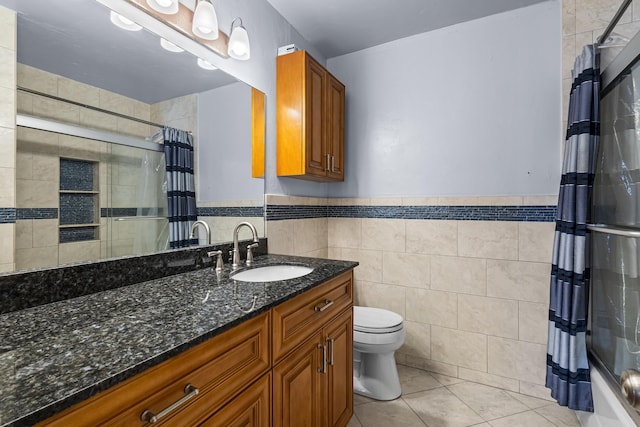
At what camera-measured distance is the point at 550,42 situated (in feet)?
6.63

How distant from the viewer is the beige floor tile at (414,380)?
7.03 feet

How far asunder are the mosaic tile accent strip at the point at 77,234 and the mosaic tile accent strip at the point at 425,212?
1039 millimetres

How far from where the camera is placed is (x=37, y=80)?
1.01 m

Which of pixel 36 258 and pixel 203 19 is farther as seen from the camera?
pixel 203 19

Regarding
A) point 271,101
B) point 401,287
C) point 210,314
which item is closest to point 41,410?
point 210,314

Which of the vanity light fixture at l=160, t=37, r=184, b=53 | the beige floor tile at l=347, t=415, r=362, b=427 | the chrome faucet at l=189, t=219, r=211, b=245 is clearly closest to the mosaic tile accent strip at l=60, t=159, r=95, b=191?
the chrome faucet at l=189, t=219, r=211, b=245

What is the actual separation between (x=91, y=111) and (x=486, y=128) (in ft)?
7.37

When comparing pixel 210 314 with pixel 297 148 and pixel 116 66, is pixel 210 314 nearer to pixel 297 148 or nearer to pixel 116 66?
pixel 116 66

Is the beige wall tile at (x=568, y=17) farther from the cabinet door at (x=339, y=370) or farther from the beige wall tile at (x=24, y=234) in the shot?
the beige wall tile at (x=24, y=234)

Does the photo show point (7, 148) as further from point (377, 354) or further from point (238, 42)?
point (377, 354)

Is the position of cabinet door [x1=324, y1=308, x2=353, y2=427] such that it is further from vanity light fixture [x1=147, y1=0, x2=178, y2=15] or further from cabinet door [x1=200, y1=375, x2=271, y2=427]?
vanity light fixture [x1=147, y1=0, x2=178, y2=15]

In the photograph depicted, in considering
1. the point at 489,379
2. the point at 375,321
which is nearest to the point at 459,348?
the point at 489,379

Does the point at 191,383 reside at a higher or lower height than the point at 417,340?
higher

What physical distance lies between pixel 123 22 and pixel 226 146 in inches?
27.2
